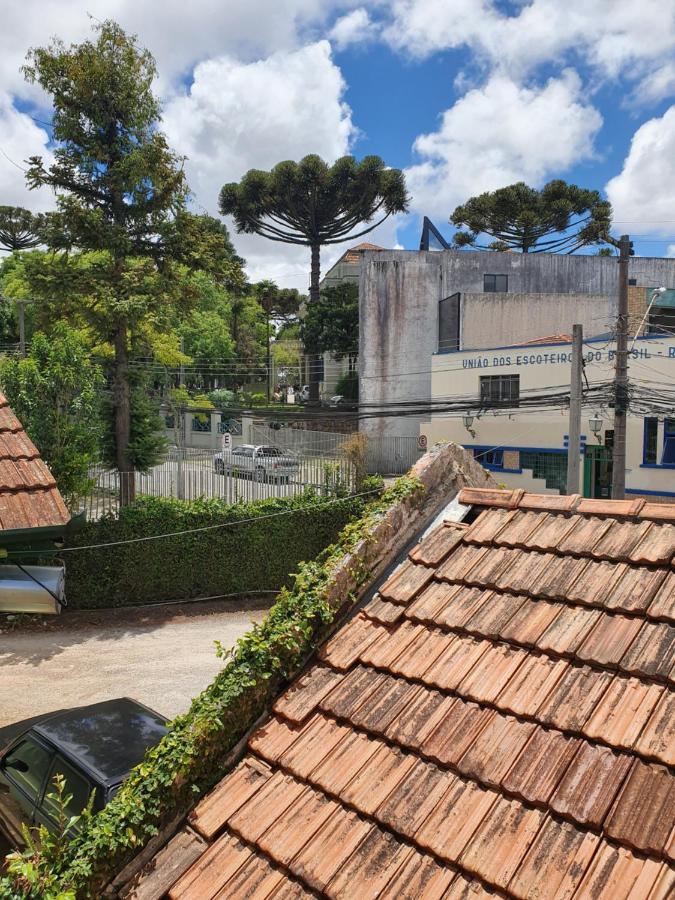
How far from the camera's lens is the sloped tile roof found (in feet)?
17.2

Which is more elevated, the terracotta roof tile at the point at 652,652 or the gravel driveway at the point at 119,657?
the terracotta roof tile at the point at 652,652

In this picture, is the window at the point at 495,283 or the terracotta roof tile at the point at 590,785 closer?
the terracotta roof tile at the point at 590,785

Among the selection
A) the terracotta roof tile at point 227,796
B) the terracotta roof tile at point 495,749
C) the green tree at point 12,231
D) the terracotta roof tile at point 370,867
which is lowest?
the terracotta roof tile at point 227,796

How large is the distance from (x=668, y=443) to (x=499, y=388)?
8.37 metres

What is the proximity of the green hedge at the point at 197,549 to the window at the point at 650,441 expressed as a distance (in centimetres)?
1314

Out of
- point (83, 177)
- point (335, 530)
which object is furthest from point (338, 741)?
point (83, 177)

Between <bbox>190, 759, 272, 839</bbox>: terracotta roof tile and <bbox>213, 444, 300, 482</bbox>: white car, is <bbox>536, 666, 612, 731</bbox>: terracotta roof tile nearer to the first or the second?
<bbox>190, 759, 272, 839</bbox>: terracotta roof tile

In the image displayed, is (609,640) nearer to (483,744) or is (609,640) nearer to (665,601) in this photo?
(665,601)

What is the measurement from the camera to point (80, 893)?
2.53 m

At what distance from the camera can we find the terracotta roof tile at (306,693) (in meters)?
3.08

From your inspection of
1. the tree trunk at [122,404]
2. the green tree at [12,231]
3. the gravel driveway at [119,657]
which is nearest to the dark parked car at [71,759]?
the gravel driveway at [119,657]

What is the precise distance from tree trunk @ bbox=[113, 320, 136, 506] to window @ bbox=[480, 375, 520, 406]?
1670 centimetres

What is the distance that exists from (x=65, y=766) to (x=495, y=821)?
19.2 feet

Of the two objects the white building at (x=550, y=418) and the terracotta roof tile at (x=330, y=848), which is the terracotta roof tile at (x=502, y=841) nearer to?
the terracotta roof tile at (x=330, y=848)
